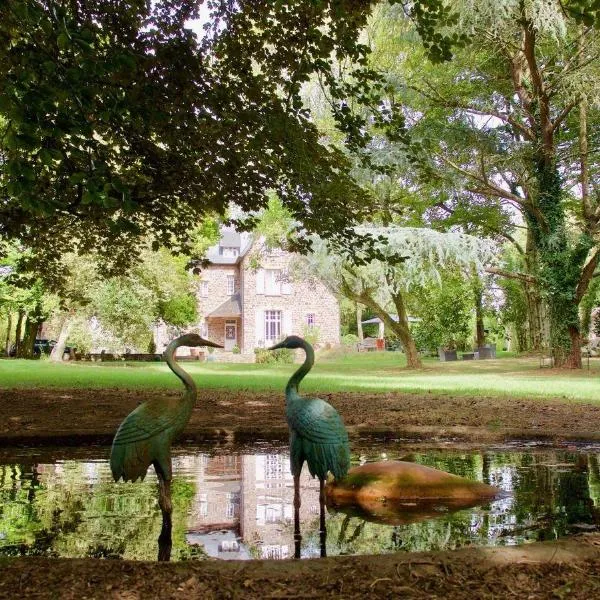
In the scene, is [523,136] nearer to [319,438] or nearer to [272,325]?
[319,438]

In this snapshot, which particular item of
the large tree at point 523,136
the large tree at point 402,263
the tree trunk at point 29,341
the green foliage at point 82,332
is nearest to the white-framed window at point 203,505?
the large tree at point 402,263

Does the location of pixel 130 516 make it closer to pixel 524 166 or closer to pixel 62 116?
pixel 62 116

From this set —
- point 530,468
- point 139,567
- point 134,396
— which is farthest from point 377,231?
point 139,567

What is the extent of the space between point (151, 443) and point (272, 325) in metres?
45.1

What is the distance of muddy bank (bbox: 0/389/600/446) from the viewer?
31.2 ft

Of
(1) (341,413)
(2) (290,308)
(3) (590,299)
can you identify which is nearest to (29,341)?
(2) (290,308)

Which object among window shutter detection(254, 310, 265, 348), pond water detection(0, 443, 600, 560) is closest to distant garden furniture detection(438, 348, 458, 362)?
window shutter detection(254, 310, 265, 348)

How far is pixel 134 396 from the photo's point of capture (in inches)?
607

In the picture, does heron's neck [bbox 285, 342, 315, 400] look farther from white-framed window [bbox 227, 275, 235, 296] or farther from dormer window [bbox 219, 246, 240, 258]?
dormer window [bbox 219, 246, 240, 258]

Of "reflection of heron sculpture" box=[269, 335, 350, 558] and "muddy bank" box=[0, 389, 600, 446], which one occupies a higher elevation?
"reflection of heron sculpture" box=[269, 335, 350, 558]

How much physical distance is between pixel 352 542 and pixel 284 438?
4.91 metres

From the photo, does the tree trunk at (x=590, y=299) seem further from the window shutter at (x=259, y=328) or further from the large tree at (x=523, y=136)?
the window shutter at (x=259, y=328)

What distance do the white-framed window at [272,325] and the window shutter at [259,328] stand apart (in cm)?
31

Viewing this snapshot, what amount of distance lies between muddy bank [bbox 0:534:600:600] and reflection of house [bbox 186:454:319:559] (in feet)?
2.78
